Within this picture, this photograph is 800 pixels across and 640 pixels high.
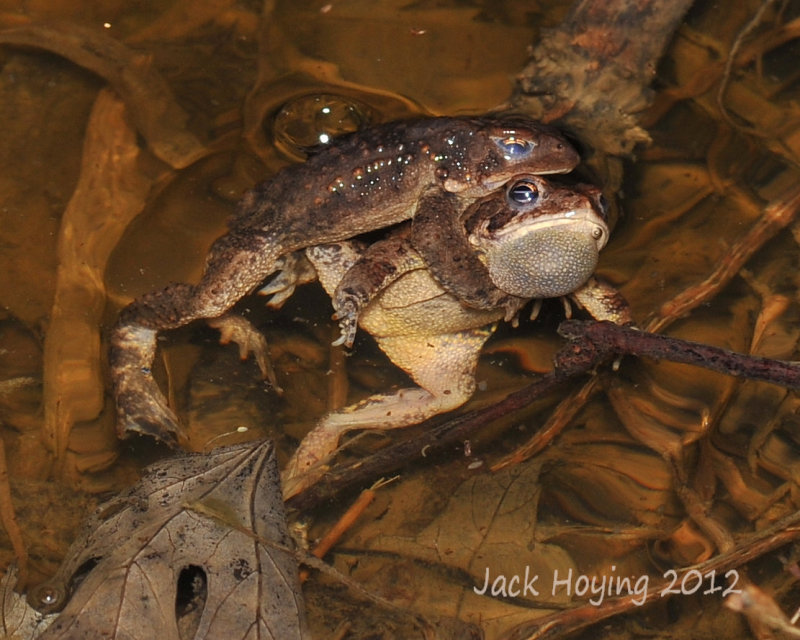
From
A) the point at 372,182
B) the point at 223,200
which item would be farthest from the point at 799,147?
the point at 223,200

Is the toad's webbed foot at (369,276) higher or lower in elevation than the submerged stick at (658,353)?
lower

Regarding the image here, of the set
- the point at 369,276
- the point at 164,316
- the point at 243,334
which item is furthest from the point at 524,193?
the point at 164,316

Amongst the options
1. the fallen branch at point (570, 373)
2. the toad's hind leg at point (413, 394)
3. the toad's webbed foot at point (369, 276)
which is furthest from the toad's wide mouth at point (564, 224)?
the toad's hind leg at point (413, 394)

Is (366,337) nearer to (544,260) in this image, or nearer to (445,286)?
(445,286)

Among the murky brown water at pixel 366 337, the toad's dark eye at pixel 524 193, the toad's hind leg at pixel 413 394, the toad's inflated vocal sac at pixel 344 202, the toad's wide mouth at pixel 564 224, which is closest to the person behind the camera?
the toad's wide mouth at pixel 564 224

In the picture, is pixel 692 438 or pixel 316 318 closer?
pixel 692 438

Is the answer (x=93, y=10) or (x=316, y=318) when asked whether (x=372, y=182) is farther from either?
(x=93, y=10)

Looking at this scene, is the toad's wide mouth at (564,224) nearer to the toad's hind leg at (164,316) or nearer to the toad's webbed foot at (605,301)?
the toad's webbed foot at (605,301)
